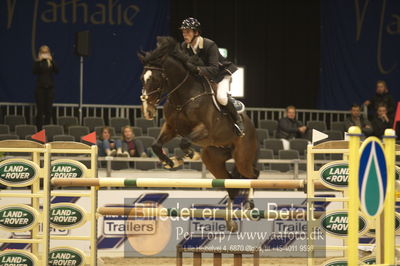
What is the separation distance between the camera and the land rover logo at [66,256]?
6.11 meters

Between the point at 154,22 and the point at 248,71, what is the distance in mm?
2235

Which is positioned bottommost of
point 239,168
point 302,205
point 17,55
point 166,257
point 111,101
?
point 166,257

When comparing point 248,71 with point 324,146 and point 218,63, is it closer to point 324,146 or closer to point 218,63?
point 218,63

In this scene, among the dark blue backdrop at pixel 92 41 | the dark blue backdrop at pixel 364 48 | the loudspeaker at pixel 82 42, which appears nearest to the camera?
the loudspeaker at pixel 82 42

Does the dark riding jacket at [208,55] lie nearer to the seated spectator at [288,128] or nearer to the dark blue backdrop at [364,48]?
the seated spectator at [288,128]

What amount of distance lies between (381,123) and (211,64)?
4.96m

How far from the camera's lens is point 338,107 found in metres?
13.4

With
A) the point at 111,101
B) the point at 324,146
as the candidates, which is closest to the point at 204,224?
the point at 324,146

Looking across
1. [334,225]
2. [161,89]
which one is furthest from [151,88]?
[334,225]

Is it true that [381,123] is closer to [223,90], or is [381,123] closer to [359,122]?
[359,122]

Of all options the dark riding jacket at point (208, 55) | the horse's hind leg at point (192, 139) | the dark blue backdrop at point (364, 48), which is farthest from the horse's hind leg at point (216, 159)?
the dark blue backdrop at point (364, 48)

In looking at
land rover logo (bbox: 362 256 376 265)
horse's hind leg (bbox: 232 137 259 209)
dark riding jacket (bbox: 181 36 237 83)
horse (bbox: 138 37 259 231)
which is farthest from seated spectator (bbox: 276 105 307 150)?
land rover logo (bbox: 362 256 376 265)

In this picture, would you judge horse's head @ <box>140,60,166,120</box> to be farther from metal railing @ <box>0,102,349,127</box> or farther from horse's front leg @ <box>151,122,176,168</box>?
metal railing @ <box>0,102,349,127</box>

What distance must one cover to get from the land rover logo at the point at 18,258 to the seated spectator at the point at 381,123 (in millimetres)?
6258
